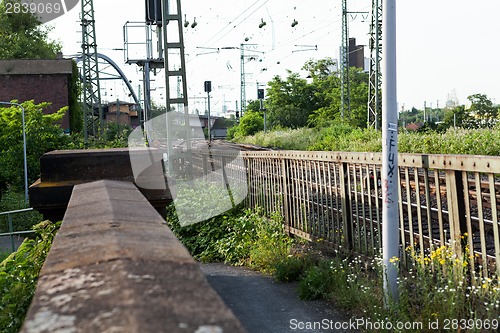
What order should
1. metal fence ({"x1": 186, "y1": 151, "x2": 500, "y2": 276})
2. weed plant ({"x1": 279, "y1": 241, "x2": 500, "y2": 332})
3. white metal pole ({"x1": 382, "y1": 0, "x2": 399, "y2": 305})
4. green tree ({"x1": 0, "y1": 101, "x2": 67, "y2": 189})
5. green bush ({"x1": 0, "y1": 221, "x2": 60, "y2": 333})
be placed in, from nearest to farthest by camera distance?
green bush ({"x1": 0, "y1": 221, "x2": 60, "y2": 333})
weed plant ({"x1": 279, "y1": 241, "x2": 500, "y2": 332})
metal fence ({"x1": 186, "y1": 151, "x2": 500, "y2": 276})
white metal pole ({"x1": 382, "y1": 0, "x2": 399, "y2": 305})
green tree ({"x1": 0, "y1": 101, "x2": 67, "y2": 189})

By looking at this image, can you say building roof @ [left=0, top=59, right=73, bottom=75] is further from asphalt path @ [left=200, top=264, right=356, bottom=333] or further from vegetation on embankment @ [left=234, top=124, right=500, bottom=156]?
asphalt path @ [left=200, top=264, right=356, bottom=333]

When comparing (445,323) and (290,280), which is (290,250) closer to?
(290,280)

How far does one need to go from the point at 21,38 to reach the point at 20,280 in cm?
6638

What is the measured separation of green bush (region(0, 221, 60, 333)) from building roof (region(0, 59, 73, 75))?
39.0 meters

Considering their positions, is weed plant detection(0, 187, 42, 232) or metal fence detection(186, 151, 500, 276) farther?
weed plant detection(0, 187, 42, 232)

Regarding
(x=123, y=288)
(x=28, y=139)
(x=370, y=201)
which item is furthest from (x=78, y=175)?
(x=28, y=139)

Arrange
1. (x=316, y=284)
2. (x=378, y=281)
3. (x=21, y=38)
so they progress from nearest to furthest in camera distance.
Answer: (x=378, y=281), (x=316, y=284), (x=21, y=38)

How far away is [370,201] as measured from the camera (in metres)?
6.75

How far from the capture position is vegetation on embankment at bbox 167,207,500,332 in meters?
4.66

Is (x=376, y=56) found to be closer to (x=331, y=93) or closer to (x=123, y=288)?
(x=123, y=288)

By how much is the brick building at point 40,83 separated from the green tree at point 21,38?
22.9 metres

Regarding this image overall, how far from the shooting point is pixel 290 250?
347 inches

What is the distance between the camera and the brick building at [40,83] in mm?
42875

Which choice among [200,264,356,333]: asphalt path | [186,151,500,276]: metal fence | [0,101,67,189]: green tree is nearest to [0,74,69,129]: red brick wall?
[0,101,67,189]: green tree
